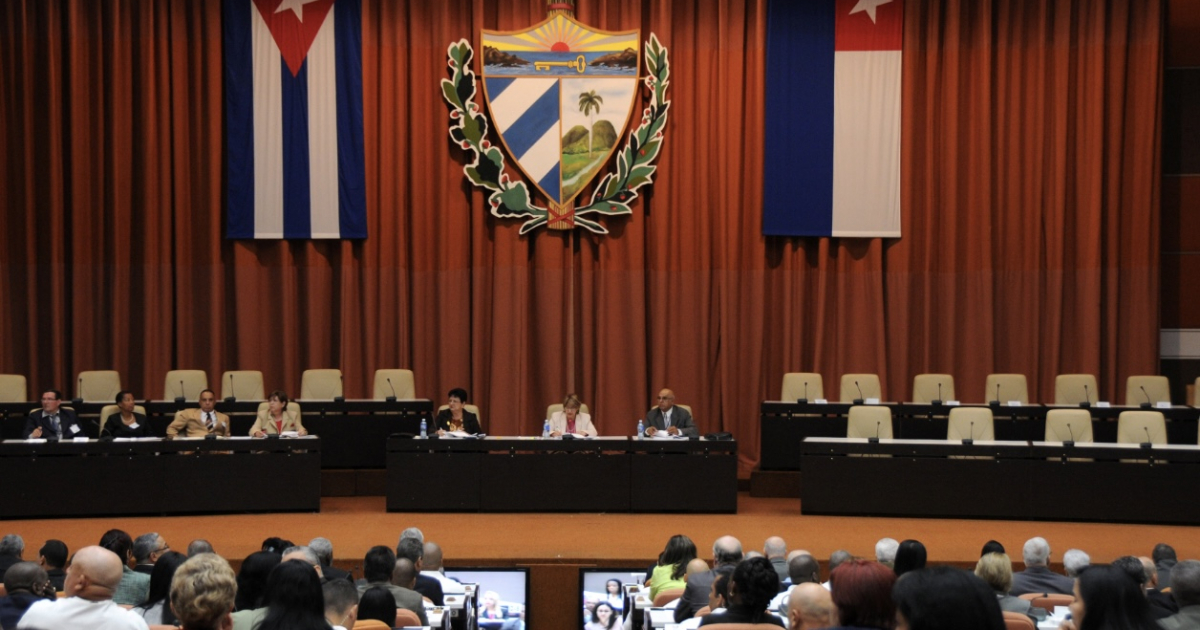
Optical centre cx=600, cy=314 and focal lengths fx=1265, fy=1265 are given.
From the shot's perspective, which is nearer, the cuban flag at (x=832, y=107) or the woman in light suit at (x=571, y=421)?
the woman in light suit at (x=571, y=421)

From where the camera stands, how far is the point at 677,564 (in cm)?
668

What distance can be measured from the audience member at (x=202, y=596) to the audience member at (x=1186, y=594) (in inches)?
135

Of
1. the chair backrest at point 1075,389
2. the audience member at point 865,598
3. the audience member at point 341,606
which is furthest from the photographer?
the chair backrest at point 1075,389

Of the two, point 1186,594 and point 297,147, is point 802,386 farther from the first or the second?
point 1186,594

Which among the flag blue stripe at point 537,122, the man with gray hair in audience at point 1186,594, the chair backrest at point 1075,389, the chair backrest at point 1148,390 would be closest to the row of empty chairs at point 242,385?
the flag blue stripe at point 537,122

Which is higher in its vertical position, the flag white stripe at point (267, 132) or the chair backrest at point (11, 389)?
the flag white stripe at point (267, 132)

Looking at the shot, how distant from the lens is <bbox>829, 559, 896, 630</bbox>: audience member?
3.26 meters

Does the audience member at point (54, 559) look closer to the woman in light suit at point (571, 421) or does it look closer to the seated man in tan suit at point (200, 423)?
the seated man in tan suit at point (200, 423)

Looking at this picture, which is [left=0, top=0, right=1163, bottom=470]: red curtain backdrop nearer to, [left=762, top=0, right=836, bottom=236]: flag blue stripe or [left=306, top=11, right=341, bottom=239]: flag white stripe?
[left=762, top=0, right=836, bottom=236]: flag blue stripe

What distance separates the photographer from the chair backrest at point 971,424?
1103 centimetres

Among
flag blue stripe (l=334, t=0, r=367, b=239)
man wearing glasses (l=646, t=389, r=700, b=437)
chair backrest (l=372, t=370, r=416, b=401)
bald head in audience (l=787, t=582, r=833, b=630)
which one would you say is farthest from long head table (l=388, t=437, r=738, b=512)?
bald head in audience (l=787, t=582, r=833, b=630)

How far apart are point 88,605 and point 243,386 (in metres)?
8.49

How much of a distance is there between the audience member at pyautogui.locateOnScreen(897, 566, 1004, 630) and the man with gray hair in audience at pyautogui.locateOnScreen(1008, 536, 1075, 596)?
372cm

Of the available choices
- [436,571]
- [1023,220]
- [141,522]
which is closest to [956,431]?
[1023,220]
